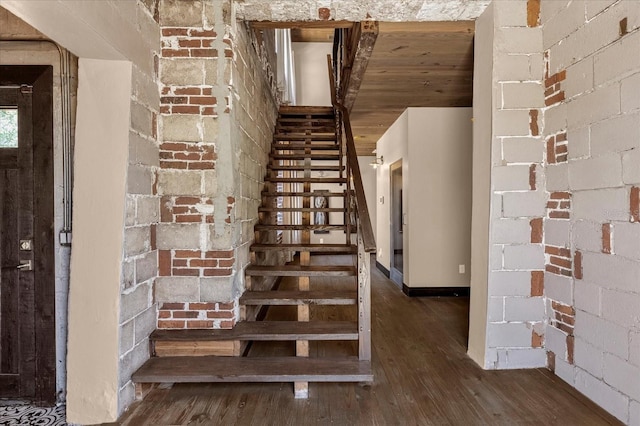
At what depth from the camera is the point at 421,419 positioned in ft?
6.26

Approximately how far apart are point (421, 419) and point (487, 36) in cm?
269

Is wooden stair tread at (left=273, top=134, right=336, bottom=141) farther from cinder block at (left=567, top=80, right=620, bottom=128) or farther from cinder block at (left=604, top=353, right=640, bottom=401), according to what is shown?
cinder block at (left=604, top=353, right=640, bottom=401)

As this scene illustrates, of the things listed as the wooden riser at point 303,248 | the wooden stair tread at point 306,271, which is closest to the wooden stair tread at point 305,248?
the wooden riser at point 303,248

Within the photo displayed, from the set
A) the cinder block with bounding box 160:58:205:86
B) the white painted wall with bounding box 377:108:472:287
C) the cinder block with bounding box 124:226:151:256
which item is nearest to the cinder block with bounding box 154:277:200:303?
the cinder block with bounding box 124:226:151:256

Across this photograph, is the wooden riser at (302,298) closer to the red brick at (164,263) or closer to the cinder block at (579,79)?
the red brick at (164,263)

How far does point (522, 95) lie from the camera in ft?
8.07

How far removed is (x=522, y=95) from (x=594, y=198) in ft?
2.95

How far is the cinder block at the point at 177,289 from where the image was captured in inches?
94.4

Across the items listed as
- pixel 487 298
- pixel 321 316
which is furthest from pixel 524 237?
pixel 321 316

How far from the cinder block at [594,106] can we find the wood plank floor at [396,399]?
5.79ft

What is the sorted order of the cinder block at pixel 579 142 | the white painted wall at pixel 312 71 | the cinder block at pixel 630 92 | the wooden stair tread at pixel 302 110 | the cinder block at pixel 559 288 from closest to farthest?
the cinder block at pixel 630 92, the cinder block at pixel 579 142, the cinder block at pixel 559 288, the wooden stair tread at pixel 302 110, the white painted wall at pixel 312 71

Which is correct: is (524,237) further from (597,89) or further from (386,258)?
(386,258)

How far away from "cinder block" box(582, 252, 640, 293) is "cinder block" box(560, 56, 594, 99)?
1056mm

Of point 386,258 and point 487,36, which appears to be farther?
point 386,258
